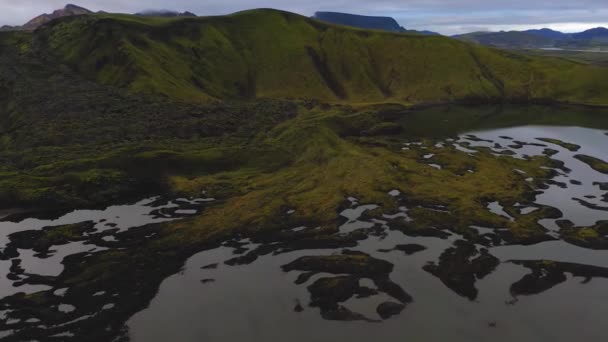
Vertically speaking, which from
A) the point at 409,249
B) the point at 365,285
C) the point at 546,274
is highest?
the point at 409,249

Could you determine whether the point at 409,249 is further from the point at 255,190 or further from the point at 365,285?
the point at 255,190

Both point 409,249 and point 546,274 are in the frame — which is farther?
point 409,249

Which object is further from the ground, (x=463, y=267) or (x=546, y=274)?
(x=463, y=267)

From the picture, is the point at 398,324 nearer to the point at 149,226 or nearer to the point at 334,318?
the point at 334,318

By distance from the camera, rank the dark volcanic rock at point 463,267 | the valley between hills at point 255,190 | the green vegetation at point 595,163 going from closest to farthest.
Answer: the dark volcanic rock at point 463,267 < the valley between hills at point 255,190 < the green vegetation at point 595,163

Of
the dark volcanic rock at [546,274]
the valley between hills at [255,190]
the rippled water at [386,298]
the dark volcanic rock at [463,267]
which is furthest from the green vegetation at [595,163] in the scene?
the dark volcanic rock at [463,267]

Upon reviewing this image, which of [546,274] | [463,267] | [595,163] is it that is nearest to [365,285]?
[463,267]

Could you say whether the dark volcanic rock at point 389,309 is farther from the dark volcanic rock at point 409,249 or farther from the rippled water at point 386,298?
the dark volcanic rock at point 409,249

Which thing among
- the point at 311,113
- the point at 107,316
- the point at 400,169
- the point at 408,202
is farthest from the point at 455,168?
the point at 107,316

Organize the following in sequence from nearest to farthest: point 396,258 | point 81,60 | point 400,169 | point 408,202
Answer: point 396,258, point 408,202, point 400,169, point 81,60
